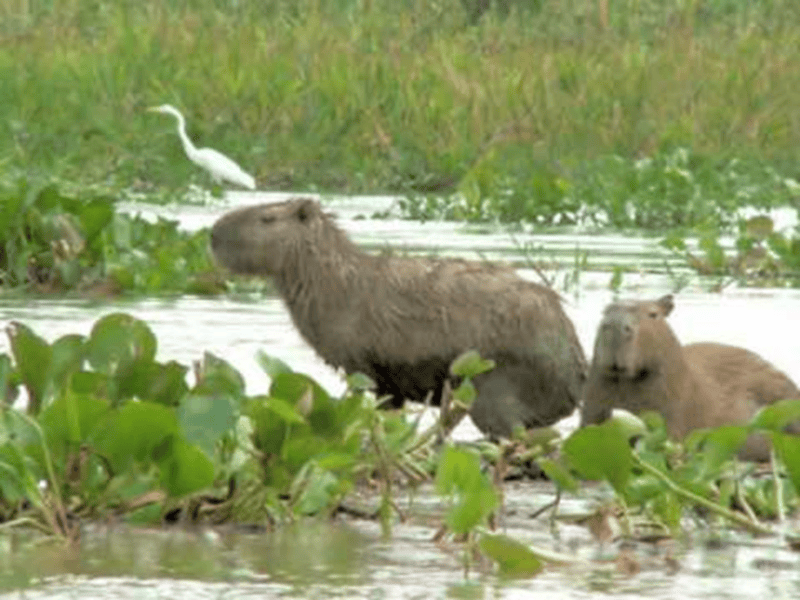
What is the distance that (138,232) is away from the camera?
1495cm

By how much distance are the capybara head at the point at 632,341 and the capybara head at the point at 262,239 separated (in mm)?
1359

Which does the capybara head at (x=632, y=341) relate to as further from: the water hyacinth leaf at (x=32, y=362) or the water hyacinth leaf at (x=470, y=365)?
the water hyacinth leaf at (x=32, y=362)

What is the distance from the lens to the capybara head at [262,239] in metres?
9.61

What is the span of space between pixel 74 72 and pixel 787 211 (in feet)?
23.1

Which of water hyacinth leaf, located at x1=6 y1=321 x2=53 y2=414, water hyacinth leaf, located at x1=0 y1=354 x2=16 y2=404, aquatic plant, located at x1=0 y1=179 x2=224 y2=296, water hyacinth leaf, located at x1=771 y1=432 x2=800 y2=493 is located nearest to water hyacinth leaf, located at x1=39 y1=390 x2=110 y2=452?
water hyacinth leaf, located at x1=0 y1=354 x2=16 y2=404

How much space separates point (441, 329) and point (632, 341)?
0.78 meters

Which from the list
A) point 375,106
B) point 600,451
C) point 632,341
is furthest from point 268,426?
point 375,106

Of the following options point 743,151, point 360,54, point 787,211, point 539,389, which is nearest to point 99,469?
point 539,389

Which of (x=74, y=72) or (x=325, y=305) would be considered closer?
(x=325, y=305)

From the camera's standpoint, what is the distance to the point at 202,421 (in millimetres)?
6676

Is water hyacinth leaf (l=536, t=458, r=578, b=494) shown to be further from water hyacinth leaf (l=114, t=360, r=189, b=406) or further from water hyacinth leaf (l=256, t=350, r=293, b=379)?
water hyacinth leaf (l=114, t=360, r=189, b=406)

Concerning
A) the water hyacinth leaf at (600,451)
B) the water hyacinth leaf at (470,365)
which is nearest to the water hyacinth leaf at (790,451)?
the water hyacinth leaf at (600,451)

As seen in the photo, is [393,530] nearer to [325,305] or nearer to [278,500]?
[278,500]

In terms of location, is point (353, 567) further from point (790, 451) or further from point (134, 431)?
point (790, 451)
